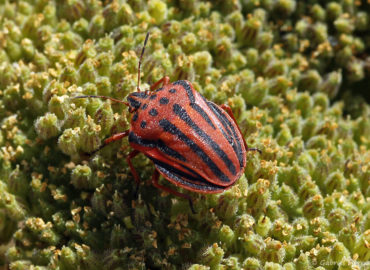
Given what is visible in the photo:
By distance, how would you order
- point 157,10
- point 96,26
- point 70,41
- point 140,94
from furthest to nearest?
point 157,10, point 96,26, point 70,41, point 140,94

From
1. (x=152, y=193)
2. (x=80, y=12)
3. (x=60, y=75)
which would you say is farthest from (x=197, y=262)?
(x=80, y=12)

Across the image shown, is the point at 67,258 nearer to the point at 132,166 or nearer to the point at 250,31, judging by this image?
the point at 132,166

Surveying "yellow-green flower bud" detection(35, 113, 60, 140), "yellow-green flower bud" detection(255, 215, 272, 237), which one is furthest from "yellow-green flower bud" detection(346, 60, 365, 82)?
"yellow-green flower bud" detection(35, 113, 60, 140)

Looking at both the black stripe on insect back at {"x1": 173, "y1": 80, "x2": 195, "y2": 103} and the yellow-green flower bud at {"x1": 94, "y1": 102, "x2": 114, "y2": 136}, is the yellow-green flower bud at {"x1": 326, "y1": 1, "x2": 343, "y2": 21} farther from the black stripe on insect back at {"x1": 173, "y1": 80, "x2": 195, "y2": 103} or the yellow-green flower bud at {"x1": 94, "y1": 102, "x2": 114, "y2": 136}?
the yellow-green flower bud at {"x1": 94, "y1": 102, "x2": 114, "y2": 136}

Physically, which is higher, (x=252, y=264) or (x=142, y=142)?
(x=142, y=142)

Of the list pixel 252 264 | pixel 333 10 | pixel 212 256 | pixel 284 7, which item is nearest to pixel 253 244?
pixel 252 264

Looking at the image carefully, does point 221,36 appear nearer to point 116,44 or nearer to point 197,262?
point 116,44

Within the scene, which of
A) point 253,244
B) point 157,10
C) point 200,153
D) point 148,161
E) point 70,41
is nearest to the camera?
point 200,153
